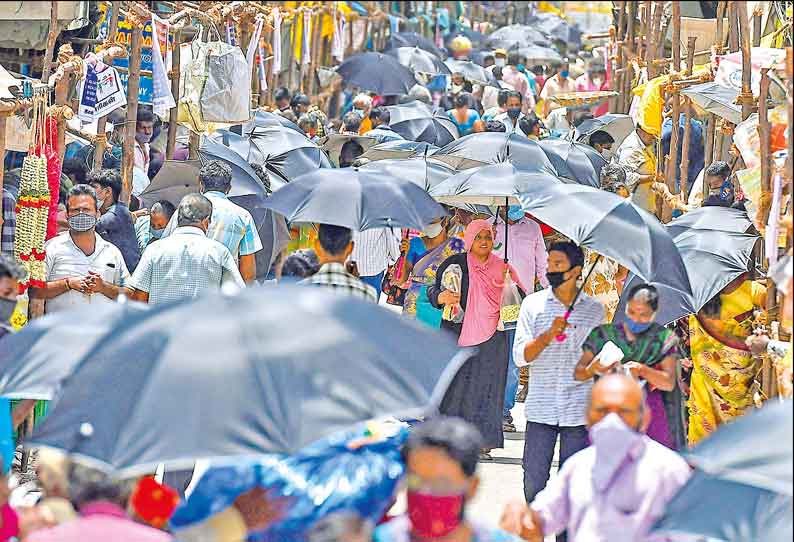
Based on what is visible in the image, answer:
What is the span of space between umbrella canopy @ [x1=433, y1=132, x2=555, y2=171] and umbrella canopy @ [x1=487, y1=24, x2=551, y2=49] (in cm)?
1683

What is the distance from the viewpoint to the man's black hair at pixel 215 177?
8.79m

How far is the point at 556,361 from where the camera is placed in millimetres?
6773

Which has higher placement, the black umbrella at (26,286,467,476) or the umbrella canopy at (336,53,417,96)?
the black umbrella at (26,286,467,476)

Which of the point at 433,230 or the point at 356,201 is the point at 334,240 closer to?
the point at 356,201

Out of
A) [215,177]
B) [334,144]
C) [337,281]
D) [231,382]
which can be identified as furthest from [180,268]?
[334,144]

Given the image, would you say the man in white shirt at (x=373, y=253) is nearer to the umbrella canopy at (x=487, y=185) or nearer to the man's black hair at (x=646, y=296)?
the umbrella canopy at (x=487, y=185)

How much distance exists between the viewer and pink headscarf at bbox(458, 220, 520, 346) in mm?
8695

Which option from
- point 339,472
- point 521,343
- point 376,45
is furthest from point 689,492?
point 376,45

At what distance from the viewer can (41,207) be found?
7.77 m

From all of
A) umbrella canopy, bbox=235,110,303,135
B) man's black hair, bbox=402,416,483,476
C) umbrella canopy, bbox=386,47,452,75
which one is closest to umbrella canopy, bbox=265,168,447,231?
man's black hair, bbox=402,416,483,476

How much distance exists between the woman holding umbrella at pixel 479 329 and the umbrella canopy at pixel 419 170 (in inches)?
37.8

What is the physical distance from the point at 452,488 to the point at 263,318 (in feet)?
2.41

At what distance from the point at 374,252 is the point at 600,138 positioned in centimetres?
412

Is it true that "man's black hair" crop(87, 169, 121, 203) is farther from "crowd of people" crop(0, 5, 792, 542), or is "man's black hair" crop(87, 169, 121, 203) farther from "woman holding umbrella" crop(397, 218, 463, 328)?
"woman holding umbrella" crop(397, 218, 463, 328)
